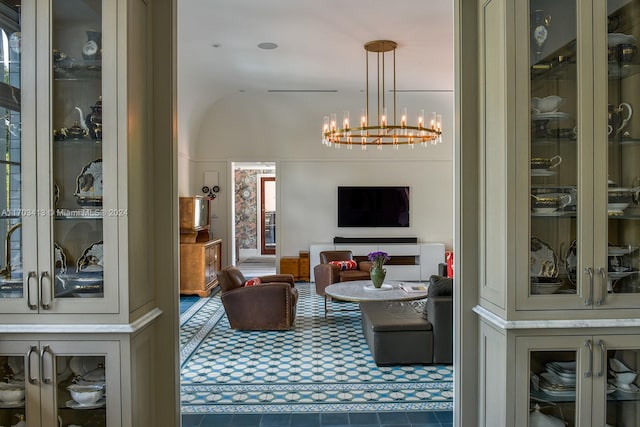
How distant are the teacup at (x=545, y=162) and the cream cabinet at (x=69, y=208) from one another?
1868 millimetres

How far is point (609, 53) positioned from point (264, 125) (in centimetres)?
754

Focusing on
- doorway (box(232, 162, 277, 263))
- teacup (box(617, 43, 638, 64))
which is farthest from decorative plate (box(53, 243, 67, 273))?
doorway (box(232, 162, 277, 263))

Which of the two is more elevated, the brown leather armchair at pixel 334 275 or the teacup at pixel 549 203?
the teacup at pixel 549 203

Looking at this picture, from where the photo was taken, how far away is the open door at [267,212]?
13297mm

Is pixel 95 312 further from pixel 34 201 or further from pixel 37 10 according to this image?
pixel 37 10

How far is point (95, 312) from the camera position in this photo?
2033 millimetres

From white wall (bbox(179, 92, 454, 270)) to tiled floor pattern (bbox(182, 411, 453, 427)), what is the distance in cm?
599

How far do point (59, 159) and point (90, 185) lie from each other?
178 millimetres

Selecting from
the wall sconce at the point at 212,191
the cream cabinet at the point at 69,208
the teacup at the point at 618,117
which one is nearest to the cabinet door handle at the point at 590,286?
the teacup at the point at 618,117

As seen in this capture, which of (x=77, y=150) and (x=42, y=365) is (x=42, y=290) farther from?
(x=77, y=150)

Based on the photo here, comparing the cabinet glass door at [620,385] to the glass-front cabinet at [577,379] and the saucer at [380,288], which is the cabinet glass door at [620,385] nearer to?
the glass-front cabinet at [577,379]

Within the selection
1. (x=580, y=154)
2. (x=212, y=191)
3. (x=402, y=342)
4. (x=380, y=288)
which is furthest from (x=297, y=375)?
(x=212, y=191)

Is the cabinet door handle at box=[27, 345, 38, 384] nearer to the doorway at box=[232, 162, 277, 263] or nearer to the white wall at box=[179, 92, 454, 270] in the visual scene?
the white wall at box=[179, 92, 454, 270]

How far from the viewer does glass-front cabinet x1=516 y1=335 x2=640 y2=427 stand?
2.04 meters
